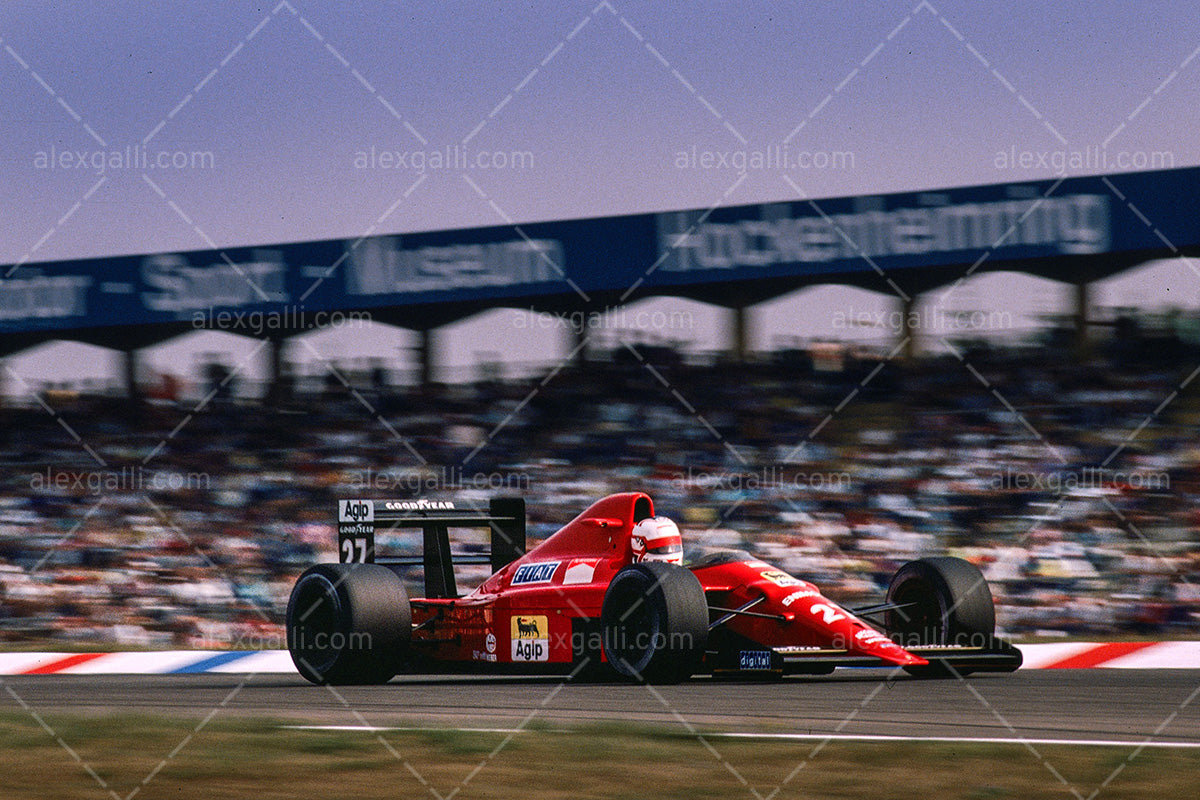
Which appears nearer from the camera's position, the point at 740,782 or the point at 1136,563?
the point at 740,782

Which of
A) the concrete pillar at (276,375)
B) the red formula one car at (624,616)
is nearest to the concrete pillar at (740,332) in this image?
the concrete pillar at (276,375)

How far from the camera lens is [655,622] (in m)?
8.07

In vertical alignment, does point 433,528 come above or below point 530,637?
above

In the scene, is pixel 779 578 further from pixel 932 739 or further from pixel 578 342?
pixel 578 342

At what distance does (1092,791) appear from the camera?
4.50 meters

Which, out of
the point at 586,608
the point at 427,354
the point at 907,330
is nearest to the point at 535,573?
the point at 586,608

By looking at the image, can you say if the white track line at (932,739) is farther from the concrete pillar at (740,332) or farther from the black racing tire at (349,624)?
the concrete pillar at (740,332)

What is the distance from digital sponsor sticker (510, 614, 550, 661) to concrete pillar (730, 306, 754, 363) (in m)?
6.72

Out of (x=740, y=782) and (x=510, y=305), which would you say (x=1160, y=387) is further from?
(x=740, y=782)

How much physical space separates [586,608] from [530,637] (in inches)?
17.8

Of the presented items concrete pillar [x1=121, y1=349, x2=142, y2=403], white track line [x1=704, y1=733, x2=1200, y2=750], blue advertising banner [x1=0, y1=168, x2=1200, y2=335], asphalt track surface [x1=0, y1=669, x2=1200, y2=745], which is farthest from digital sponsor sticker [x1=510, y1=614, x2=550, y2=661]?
concrete pillar [x1=121, y1=349, x2=142, y2=403]

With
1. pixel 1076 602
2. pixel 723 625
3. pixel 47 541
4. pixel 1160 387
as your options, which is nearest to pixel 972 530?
pixel 1076 602

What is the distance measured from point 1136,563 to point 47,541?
9.46 meters

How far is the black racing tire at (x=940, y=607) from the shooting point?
904 centimetres
